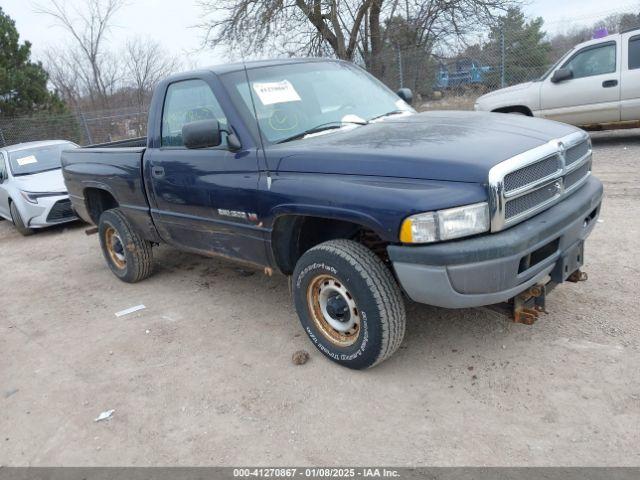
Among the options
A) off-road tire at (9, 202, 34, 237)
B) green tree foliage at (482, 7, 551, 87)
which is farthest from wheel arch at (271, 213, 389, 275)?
green tree foliage at (482, 7, 551, 87)

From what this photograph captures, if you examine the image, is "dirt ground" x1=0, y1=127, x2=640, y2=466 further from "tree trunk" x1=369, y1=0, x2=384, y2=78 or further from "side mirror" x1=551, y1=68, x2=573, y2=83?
"tree trunk" x1=369, y1=0, x2=384, y2=78

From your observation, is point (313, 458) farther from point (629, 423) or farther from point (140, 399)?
point (629, 423)

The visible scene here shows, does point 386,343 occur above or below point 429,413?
above

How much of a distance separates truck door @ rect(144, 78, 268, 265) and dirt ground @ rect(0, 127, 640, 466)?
710 mm

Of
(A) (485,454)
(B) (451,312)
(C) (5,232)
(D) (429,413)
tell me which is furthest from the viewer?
(C) (5,232)

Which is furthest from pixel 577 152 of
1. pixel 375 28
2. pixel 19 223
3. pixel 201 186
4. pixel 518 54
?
pixel 375 28

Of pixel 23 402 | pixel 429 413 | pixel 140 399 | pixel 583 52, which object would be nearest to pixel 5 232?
pixel 23 402

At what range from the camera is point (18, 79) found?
667 inches

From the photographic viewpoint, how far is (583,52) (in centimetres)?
865

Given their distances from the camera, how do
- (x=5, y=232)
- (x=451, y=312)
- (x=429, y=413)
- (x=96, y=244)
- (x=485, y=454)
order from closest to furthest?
(x=485, y=454) → (x=429, y=413) → (x=451, y=312) → (x=96, y=244) → (x=5, y=232)

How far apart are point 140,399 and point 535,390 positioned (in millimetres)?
2367

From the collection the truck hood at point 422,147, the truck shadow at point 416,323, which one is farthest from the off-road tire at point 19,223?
the truck hood at point 422,147

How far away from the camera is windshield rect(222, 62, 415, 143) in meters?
3.55

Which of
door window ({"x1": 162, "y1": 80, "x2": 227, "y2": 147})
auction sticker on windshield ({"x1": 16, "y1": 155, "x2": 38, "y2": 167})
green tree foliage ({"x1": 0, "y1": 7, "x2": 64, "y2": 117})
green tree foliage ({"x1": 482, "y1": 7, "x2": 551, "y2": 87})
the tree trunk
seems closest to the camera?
door window ({"x1": 162, "y1": 80, "x2": 227, "y2": 147})
